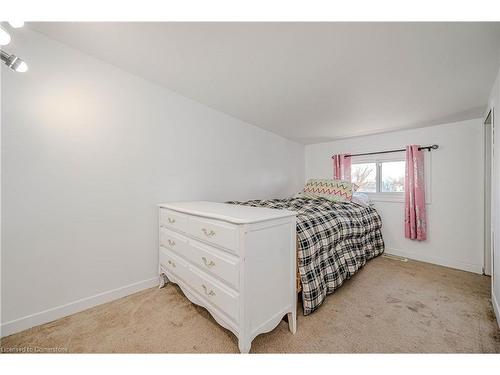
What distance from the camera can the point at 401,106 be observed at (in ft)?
6.81

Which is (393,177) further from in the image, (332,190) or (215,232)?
(215,232)

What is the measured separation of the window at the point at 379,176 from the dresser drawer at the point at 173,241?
→ 119 inches

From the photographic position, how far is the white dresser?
1031 mm

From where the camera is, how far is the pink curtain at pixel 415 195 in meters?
2.62

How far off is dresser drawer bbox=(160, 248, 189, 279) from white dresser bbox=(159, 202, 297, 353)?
22 millimetres

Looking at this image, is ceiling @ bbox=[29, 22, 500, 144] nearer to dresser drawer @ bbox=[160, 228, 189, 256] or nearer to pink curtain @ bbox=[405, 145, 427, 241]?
pink curtain @ bbox=[405, 145, 427, 241]

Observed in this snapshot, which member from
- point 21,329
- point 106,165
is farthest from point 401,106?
point 21,329

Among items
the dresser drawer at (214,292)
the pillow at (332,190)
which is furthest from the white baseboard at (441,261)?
the dresser drawer at (214,292)

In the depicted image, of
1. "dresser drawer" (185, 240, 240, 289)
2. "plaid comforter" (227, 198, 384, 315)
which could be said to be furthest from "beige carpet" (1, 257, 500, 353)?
"dresser drawer" (185, 240, 240, 289)

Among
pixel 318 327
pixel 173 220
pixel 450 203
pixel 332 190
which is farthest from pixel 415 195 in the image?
pixel 173 220

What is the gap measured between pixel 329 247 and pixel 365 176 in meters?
2.08

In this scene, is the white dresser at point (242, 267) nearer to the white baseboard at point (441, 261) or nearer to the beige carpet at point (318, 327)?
the beige carpet at point (318, 327)

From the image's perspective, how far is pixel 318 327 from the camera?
134cm

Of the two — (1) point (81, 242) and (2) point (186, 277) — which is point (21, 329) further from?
(2) point (186, 277)
